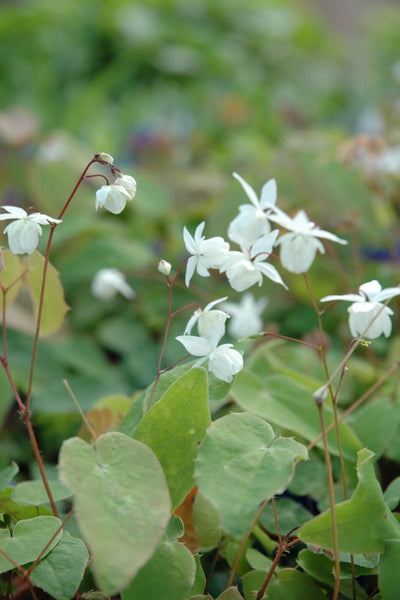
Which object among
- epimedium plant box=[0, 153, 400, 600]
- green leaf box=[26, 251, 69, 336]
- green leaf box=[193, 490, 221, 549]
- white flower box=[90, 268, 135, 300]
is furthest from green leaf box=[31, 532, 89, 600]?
white flower box=[90, 268, 135, 300]

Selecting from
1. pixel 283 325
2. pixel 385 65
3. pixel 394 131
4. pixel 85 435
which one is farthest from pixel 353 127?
pixel 85 435

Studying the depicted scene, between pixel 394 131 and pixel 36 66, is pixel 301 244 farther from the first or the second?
pixel 36 66

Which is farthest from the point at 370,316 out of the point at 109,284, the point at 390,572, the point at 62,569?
the point at 109,284

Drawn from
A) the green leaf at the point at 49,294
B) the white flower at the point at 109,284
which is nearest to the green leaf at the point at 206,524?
the green leaf at the point at 49,294

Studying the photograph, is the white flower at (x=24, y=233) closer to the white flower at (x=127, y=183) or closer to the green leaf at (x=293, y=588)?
the white flower at (x=127, y=183)

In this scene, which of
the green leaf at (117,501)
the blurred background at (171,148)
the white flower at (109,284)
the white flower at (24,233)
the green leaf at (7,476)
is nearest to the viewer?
the green leaf at (117,501)

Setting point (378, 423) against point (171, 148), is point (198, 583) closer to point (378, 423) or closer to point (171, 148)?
point (378, 423)
